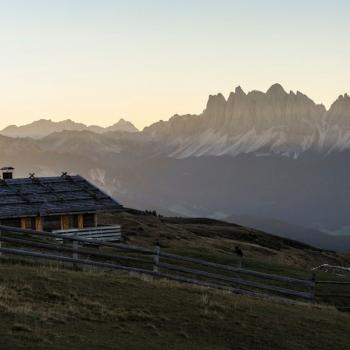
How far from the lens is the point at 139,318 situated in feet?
66.1

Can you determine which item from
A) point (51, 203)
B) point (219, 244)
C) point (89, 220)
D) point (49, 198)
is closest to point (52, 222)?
Answer: point (89, 220)

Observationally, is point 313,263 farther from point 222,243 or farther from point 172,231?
point 172,231

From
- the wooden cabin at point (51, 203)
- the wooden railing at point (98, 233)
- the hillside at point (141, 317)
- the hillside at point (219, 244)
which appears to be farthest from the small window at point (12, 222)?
the hillside at point (141, 317)

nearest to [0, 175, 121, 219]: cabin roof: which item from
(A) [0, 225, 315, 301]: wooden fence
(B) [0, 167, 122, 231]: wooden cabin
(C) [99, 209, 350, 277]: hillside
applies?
(B) [0, 167, 122, 231]: wooden cabin

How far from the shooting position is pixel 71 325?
725 inches

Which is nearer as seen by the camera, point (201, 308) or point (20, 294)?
point (20, 294)

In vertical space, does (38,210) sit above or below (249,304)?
above

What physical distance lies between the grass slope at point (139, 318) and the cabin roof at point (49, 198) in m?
28.5

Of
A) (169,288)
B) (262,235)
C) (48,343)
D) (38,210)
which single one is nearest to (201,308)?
(169,288)

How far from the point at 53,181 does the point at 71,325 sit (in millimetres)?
40599

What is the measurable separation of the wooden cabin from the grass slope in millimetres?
28571

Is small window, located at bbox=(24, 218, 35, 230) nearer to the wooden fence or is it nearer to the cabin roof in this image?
the cabin roof

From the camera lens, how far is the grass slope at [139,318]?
58.0ft

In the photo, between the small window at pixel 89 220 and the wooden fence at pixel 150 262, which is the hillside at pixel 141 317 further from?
the small window at pixel 89 220
